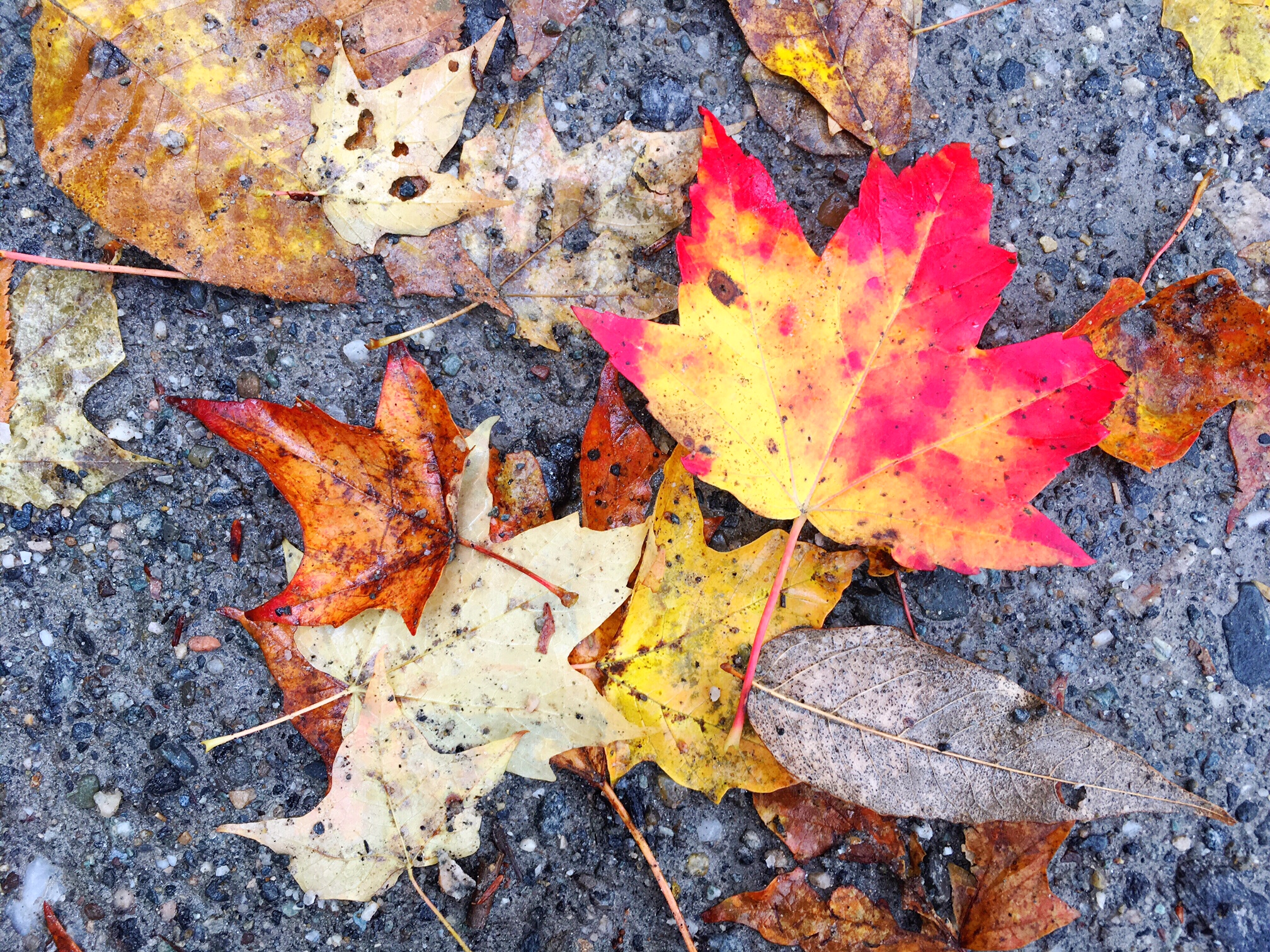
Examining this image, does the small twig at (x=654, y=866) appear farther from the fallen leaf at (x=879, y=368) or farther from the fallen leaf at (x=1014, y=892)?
the fallen leaf at (x=879, y=368)

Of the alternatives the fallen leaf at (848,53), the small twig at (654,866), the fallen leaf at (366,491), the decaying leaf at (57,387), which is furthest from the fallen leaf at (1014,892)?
the decaying leaf at (57,387)

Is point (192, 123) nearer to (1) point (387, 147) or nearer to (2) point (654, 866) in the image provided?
(1) point (387, 147)

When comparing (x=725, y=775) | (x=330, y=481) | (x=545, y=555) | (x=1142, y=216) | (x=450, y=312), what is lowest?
(x=725, y=775)

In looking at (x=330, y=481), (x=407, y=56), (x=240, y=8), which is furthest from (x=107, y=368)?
(x=407, y=56)

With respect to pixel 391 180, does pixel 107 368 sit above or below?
below

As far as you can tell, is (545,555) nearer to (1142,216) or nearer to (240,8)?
(240,8)

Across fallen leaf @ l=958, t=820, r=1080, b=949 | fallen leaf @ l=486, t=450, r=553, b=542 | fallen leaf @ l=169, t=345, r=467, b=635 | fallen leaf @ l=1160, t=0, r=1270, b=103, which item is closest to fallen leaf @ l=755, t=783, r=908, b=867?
fallen leaf @ l=958, t=820, r=1080, b=949

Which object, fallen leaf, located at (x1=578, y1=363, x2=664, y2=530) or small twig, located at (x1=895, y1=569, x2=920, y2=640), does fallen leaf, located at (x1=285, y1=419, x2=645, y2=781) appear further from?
small twig, located at (x1=895, y1=569, x2=920, y2=640)
